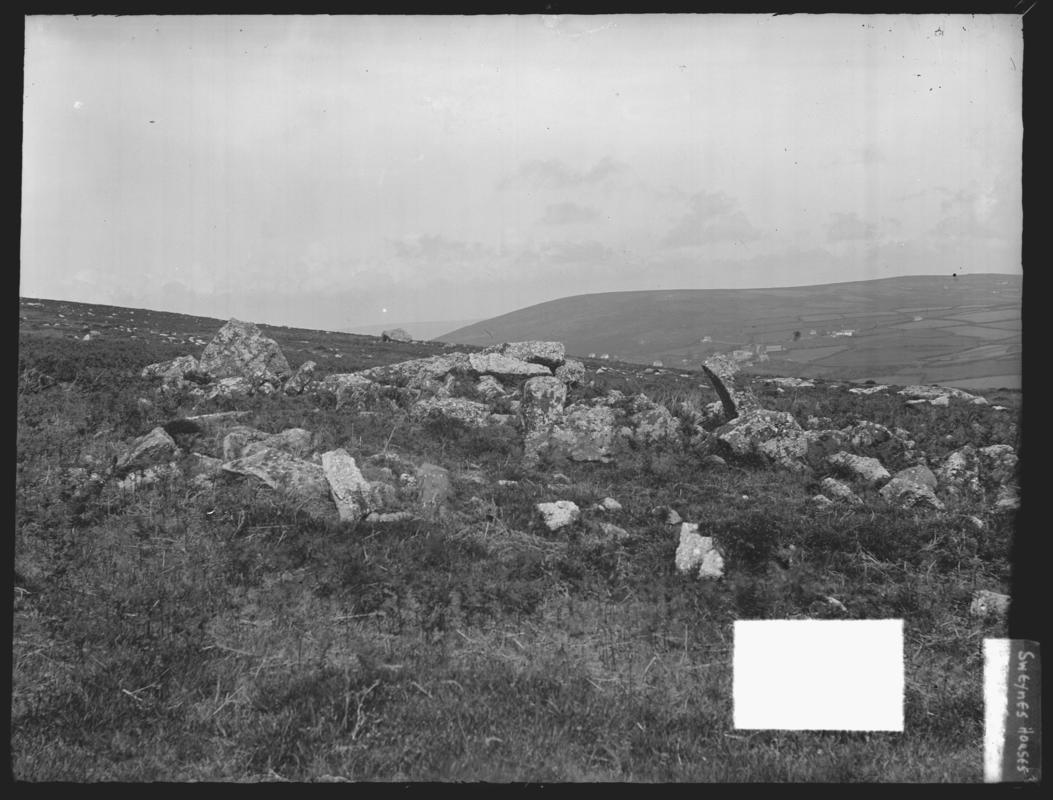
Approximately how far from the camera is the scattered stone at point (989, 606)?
6215mm

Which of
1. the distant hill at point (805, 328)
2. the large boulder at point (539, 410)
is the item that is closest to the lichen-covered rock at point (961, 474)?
the distant hill at point (805, 328)

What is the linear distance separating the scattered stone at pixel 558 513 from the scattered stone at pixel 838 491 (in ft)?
12.9

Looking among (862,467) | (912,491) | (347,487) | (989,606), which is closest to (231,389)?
(347,487)

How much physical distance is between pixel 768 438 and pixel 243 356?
11.0 m

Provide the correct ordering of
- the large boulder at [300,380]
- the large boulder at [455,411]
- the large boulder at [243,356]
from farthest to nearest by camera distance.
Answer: the large boulder at [243,356], the large boulder at [300,380], the large boulder at [455,411]

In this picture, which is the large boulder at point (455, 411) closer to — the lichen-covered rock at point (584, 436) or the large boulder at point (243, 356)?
the lichen-covered rock at point (584, 436)

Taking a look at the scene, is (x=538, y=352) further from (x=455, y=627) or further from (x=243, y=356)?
(x=455, y=627)

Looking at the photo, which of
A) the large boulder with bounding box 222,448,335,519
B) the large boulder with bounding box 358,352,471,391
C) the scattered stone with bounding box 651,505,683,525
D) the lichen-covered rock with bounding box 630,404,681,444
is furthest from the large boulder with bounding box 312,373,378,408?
the scattered stone with bounding box 651,505,683,525

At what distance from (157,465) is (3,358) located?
7.49 ft

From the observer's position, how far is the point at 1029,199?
650cm

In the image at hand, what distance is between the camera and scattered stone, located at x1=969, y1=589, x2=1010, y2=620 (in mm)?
6215

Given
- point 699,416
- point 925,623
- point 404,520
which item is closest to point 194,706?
point 404,520

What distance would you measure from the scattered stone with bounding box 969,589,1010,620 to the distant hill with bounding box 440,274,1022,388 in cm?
363

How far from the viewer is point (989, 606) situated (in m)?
6.23
